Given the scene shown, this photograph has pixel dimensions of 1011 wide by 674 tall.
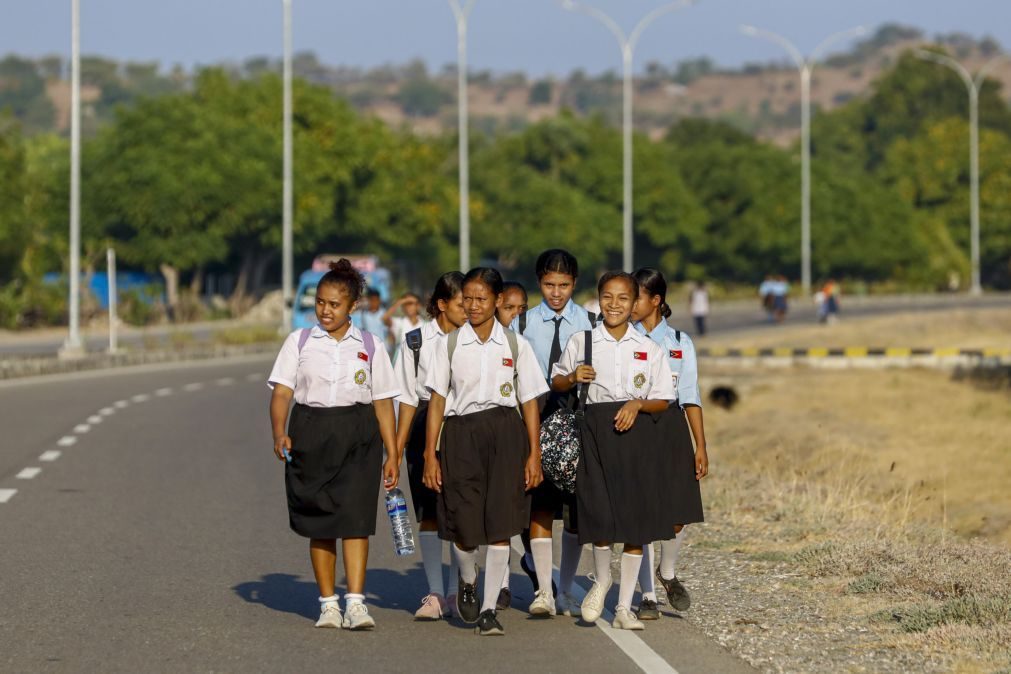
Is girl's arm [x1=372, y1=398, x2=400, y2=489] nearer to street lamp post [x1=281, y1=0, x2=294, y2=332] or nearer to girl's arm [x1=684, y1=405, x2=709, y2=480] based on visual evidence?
girl's arm [x1=684, y1=405, x2=709, y2=480]

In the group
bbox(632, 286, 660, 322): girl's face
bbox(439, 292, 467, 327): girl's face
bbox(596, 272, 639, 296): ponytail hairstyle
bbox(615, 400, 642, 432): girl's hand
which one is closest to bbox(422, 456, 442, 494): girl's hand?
bbox(615, 400, 642, 432): girl's hand

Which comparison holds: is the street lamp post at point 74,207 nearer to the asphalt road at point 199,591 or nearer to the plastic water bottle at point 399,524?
the asphalt road at point 199,591

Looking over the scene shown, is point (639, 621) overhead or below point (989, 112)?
below

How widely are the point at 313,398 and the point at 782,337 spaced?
44109 millimetres

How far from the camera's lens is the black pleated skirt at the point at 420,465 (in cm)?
934

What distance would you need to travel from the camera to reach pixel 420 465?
30.8 ft

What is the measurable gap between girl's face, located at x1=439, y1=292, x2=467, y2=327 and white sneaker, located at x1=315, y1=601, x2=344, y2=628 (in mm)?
1489

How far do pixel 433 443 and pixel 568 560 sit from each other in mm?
1063

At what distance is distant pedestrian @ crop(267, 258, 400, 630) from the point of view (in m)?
8.86

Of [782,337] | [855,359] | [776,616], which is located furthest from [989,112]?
[776,616]

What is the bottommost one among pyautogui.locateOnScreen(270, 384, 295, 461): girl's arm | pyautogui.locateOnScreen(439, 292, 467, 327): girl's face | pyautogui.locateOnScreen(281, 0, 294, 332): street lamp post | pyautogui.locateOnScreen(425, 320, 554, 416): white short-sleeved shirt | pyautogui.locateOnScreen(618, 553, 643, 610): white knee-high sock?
pyautogui.locateOnScreen(618, 553, 643, 610): white knee-high sock

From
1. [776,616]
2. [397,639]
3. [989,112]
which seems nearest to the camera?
[397,639]

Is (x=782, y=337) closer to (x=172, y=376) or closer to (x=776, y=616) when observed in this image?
(x=172, y=376)

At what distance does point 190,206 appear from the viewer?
60.2 metres
